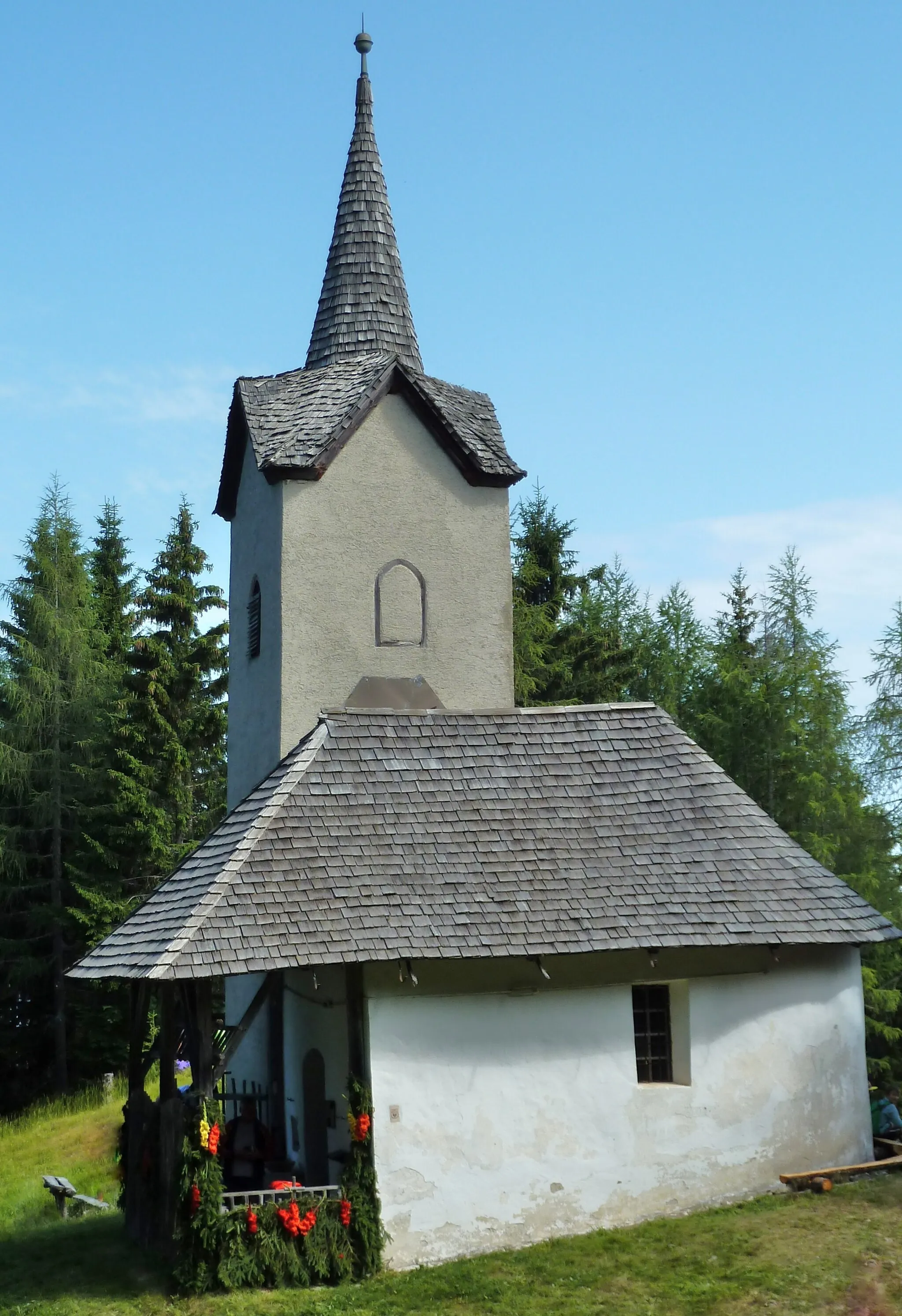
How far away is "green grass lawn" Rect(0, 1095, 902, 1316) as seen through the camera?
11.5 m

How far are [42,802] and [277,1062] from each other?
18122mm

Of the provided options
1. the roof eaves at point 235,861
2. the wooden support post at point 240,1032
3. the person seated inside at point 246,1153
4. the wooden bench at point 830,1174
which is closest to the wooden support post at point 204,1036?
the wooden support post at point 240,1032

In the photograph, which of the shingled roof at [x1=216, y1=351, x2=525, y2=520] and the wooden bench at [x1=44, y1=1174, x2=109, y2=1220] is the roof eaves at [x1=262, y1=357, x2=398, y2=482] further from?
the wooden bench at [x1=44, y1=1174, x2=109, y2=1220]

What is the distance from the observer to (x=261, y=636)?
1917 cm

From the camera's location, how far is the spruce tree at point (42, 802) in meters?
32.2

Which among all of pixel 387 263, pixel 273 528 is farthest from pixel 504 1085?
pixel 387 263

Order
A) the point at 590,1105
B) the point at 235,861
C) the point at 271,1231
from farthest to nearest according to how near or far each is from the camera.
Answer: the point at 590,1105, the point at 235,861, the point at 271,1231

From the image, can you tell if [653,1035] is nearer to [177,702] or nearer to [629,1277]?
[629,1277]

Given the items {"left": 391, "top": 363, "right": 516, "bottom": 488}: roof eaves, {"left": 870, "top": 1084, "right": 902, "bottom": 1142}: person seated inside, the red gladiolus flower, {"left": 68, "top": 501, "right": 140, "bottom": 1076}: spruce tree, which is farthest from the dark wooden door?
{"left": 68, "top": 501, "right": 140, "bottom": 1076}: spruce tree

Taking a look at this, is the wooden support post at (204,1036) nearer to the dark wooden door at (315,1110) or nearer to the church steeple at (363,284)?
the dark wooden door at (315,1110)

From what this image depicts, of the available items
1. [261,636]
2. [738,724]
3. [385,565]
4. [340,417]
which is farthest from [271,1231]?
[738,724]

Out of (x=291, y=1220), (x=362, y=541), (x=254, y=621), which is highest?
(x=362, y=541)

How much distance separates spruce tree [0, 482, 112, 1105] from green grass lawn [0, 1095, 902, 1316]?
18.2 metres

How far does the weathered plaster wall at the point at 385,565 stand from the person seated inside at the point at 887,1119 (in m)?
6.72
